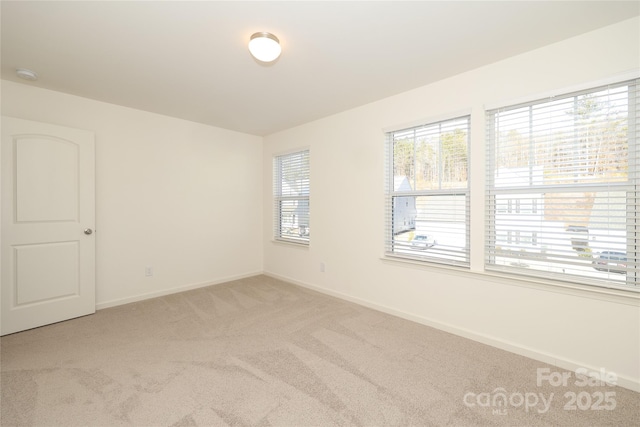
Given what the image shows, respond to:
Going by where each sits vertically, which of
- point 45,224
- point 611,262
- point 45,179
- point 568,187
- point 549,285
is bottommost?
point 549,285

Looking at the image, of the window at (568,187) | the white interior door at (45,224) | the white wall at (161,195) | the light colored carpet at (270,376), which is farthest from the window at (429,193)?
the white interior door at (45,224)

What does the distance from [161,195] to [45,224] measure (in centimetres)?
119

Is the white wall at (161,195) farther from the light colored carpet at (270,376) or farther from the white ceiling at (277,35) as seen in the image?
the light colored carpet at (270,376)

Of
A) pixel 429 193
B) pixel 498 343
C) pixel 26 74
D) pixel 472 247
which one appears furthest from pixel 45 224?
pixel 498 343

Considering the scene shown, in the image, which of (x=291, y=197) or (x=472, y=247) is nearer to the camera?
(x=472, y=247)

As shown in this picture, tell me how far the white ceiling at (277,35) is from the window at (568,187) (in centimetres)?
55

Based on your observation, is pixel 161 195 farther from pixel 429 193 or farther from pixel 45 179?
pixel 429 193

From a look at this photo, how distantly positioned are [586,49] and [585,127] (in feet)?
1.84

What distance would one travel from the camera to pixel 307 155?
13.8 feet

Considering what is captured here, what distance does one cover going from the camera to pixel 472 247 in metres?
2.56

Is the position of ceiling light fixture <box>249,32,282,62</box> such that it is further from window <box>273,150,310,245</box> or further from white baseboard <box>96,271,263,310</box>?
white baseboard <box>96,271,263,310</box>

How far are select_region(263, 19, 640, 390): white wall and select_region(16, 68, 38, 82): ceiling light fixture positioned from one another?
287 cm

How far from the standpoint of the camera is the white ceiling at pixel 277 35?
1.78 m

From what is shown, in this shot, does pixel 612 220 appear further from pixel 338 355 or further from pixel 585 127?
pixel 338 355
